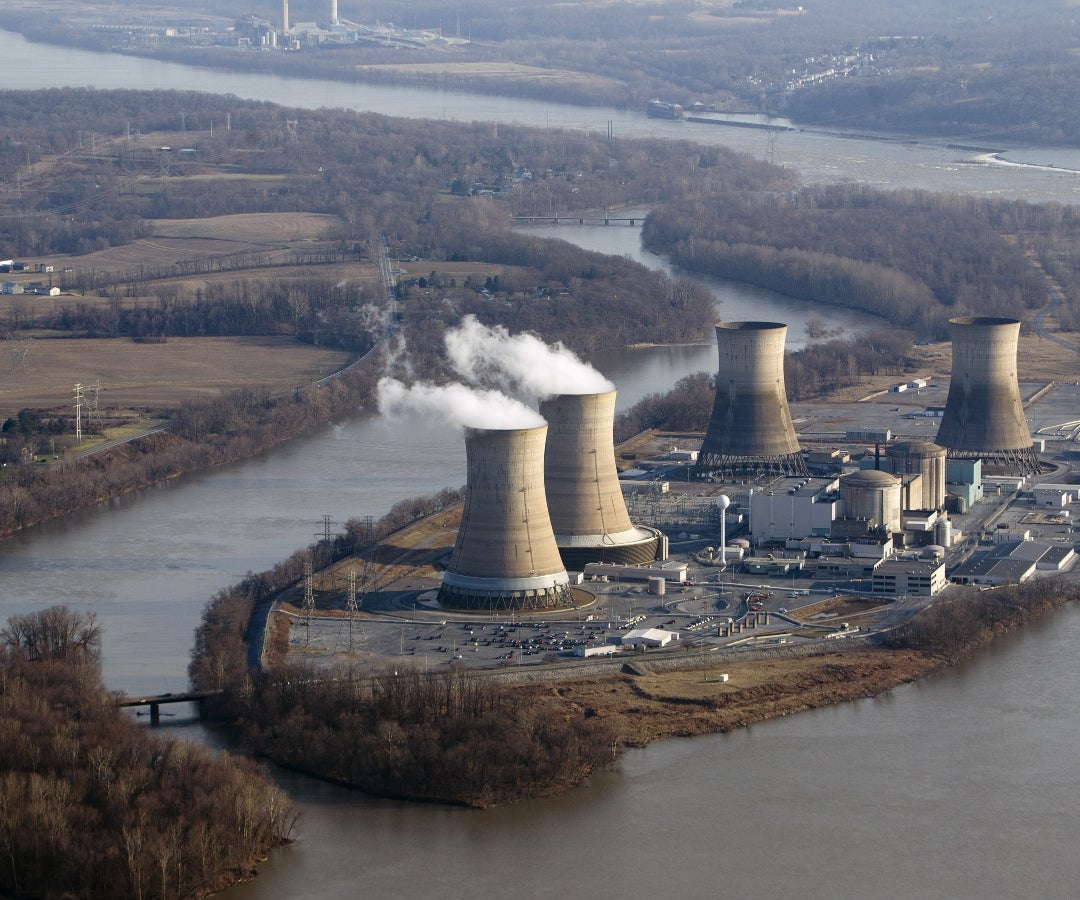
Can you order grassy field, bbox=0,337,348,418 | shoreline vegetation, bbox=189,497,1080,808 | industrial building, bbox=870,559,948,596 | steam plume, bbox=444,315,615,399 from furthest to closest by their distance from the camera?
grassy field, bbox=0,337,348,418
steam plume, bbox=444,315,615,399
industrial building, bbox=870,559,948,596
shoreline vegetation, bbox=189,497,1080,808

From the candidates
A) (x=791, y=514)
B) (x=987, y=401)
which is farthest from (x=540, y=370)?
(x=987, y=401)

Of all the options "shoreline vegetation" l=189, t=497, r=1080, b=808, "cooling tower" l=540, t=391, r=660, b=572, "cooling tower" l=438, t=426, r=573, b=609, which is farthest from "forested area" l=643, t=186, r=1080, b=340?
"shoreline vegetation" l=189, t=497, r=1080, b=808

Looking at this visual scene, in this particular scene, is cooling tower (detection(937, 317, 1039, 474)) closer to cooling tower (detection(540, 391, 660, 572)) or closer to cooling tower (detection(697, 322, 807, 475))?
cooling tower (detection(697, 322, 807, 475))

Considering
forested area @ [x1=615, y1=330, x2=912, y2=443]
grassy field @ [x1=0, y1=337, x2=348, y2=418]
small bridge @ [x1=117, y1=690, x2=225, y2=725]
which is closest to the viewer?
small bridge @ [x1=117, y1=690, x2=225, y2=725]

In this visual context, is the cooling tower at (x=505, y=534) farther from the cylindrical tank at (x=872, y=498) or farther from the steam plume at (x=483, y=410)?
the cylindrical tank at (x=872, y=498)

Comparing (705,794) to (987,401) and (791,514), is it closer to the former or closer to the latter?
(791,514)

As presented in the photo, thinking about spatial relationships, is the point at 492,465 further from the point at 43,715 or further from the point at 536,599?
the point at 43,715
